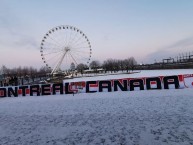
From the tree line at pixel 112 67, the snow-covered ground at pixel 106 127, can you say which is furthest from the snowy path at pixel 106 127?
the tree line at pixel 112 67

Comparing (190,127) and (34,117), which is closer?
(190,127)

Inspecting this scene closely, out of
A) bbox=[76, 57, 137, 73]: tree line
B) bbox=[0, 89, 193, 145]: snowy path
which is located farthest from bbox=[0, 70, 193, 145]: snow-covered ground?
bbox=[76, 57, 137, 73]: tree line

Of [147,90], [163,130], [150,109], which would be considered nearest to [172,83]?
[147,90]

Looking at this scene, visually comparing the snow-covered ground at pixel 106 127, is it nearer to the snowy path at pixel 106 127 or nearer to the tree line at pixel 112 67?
the snowy path at pixel 106 127

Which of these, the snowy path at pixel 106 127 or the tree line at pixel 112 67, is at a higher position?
the tree line at pixel 112 67

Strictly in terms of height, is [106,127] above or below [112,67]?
below

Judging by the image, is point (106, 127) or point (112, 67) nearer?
point (106, 127)

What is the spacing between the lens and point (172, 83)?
1803 cm

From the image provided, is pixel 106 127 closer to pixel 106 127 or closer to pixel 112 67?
pixel 106 127

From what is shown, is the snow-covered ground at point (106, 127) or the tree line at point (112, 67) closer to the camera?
the snow-covered ground at point (106, 127)

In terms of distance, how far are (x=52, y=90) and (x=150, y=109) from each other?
11.3 meters

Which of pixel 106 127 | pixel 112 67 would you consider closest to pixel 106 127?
pixel 106 127

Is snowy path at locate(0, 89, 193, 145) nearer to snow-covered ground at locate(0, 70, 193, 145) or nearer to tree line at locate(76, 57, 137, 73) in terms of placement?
snow-covered ground at locate(0, 70, 193, 145)

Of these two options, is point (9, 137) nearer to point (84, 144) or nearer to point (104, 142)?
point (84, 144)
